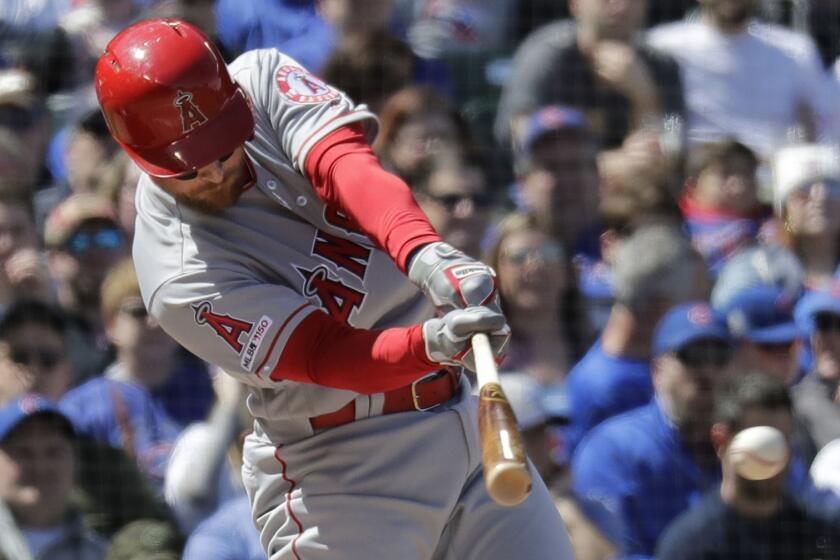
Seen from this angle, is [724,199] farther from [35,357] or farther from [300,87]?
[300,87]

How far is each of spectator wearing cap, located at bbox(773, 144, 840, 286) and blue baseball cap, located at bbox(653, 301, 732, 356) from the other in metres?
0.55

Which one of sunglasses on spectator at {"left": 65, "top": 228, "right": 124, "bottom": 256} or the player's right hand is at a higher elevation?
the player's right hand

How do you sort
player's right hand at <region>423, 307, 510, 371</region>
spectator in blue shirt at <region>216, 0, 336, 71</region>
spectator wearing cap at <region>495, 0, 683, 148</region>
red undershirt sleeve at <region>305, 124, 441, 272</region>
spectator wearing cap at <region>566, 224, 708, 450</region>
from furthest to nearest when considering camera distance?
1. spectator in blue shirt at <region>216, 0, 336, 71</region>
2. spectator wearing cap at <region>495, 0, 683, 148</region>
3. spectator wearing cap at <region>566, 224, 708, 450</region>
4. red undershirt sleeve at <region>305, 124, 441, 272</region>
5. player's right hand at <region>423, 307, 510, 371</region>

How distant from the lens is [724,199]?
16.0 feet

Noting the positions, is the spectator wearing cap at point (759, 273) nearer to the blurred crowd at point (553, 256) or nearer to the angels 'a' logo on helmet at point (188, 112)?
the blurred crowd at point (553, 256)

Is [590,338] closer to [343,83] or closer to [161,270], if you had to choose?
[343,83]

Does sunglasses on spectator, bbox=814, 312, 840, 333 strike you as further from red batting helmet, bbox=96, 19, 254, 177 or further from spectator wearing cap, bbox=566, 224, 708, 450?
red batting helmet, bbox=96, 19, 254, 177

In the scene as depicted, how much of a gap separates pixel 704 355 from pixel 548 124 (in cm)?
104

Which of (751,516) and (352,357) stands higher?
(352,357)

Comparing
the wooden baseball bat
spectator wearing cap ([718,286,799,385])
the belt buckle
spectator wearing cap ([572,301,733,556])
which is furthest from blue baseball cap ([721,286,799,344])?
the wooden baseball bat

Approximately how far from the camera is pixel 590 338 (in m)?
4.53

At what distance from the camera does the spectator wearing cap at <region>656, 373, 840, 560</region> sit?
12.8 ft

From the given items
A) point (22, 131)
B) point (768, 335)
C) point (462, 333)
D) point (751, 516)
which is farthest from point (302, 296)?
point (22, 131)

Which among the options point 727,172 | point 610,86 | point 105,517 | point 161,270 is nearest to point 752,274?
point 727,172
